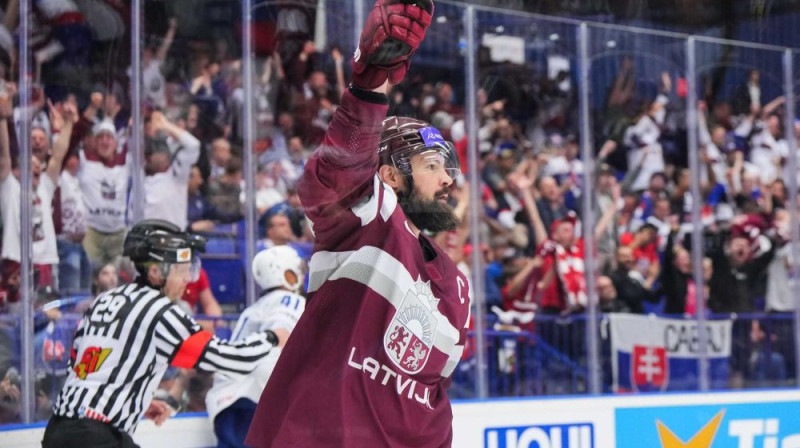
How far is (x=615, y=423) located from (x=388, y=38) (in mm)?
2694

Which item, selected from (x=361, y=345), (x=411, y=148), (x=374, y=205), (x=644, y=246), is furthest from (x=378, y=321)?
(x=644, y=246)

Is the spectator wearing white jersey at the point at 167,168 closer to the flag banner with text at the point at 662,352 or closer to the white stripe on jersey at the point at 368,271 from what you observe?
the flag banner with text at the point at 662,352

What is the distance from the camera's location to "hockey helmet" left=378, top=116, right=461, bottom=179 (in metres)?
2.03

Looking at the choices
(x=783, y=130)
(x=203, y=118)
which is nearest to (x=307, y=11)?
(x=203, y=118)

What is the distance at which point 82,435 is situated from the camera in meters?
2.98

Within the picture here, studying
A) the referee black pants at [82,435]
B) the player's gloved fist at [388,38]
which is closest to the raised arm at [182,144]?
the referee black pants at [82,435]

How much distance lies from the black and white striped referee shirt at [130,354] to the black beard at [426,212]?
1.20 meters

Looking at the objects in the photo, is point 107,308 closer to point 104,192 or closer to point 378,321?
point 104,192

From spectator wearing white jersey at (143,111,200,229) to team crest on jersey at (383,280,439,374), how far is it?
2.26 m

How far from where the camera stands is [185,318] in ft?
10.2

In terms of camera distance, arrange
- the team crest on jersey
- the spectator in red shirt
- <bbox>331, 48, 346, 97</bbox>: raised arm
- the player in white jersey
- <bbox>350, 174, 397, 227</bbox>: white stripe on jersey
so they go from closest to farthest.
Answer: <bbox>350, 174, 397, 227</bbox>: white stripe on jersey < the team crest on jersey < the player in white jersey < <bbox>331, 48, 346, 97</bbox>: raised arm < the spectator in red shirt

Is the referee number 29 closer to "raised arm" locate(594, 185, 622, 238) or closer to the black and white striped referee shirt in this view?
the black and white striped referee shirt

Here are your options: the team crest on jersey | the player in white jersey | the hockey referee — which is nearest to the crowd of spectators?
the player in white jersey

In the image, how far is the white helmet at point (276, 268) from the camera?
3916 millimetres
